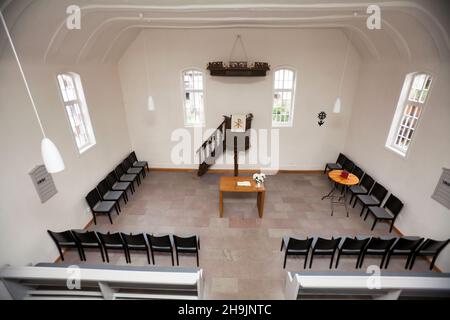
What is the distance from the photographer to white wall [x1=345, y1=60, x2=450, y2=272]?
4.57m

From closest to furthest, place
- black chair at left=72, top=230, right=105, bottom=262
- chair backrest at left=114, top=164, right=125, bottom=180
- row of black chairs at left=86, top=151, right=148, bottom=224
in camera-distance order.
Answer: black chair at left=72, top=230, right=105, bottom=262 < row of black chairs at left=86, top=151, right=148, bottom=224 < chair backrest at left=114, top=164, right=125, bottom=180

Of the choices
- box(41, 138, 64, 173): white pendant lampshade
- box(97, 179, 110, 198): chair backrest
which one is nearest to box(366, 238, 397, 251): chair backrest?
box(41, 138, 64, 173): white pendant lampshade

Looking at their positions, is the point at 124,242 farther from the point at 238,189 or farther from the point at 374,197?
the point at 374,197

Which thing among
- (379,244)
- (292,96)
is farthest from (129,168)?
(379,244)

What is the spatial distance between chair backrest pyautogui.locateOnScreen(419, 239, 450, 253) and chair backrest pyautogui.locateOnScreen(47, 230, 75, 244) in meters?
6.97

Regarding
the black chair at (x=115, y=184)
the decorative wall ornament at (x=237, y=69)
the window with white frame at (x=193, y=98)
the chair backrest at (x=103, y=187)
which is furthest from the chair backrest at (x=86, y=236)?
the decorative wall ornament at (x=237, y=69)

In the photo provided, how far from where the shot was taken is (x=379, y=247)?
447 cm

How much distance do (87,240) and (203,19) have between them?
5.54 metres

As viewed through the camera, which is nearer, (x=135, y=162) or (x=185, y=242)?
(x=185, y=242)

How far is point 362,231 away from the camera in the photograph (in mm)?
5738

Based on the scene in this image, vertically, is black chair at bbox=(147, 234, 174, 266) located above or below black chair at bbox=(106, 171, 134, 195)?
below

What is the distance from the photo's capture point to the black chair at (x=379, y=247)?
4363mm

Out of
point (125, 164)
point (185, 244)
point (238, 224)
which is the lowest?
point (238, 224)

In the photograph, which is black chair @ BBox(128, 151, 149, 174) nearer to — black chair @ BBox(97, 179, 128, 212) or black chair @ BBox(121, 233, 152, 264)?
black chair @ BBox(97, 179, 128, 212)
